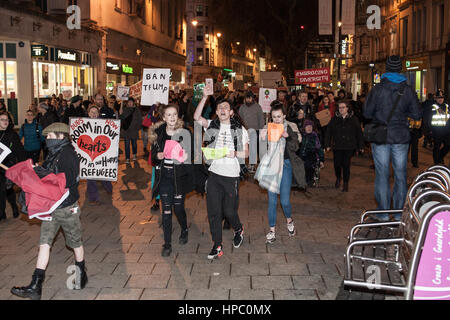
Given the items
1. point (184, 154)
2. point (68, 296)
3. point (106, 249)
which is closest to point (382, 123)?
point (184, 154)

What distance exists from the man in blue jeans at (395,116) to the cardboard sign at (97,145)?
5163 mm

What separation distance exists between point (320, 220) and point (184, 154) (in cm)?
286

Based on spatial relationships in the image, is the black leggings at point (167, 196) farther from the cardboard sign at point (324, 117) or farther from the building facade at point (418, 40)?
the building facade at point (418, 40)

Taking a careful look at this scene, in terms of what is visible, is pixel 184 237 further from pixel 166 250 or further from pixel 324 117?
pixel 324 117

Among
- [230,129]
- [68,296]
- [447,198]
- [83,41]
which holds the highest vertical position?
[83,41]

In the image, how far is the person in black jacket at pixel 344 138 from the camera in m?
11.2

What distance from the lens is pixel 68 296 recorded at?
511cm

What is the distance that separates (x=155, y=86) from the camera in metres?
11.5

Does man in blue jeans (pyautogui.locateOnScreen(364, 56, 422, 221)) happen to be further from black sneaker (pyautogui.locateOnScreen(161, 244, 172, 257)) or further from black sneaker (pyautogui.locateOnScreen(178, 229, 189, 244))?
black sneaker (pyautogui.locateOnScreen(161, 244, 172, 257))

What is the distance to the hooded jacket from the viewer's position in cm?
670

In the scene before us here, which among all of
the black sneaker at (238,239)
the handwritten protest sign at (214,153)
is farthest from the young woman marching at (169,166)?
the black sneaker at (238,239)

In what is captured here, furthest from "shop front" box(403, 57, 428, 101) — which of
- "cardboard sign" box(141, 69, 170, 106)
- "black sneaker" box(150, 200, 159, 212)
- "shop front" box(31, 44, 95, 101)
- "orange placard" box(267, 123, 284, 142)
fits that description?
"orange placard" box(267, 123, 284, 142)

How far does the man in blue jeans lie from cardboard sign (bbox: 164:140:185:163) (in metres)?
2.54

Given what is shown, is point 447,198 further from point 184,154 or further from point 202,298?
point 184,154
